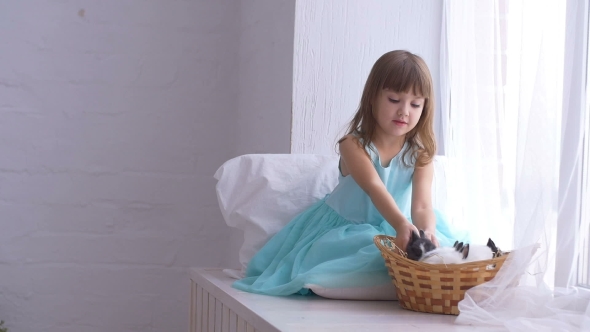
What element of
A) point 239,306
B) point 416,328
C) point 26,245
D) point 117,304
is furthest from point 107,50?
point 416,328

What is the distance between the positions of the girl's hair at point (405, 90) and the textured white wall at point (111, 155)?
2.56 ft

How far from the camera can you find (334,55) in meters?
1.86

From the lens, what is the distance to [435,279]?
116cm

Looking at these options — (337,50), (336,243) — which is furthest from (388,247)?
(337,50)

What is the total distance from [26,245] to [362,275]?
1.20 metres

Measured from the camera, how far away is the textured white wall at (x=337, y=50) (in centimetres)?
183

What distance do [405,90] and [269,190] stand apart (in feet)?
1.30

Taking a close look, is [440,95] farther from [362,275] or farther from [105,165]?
[105,165]

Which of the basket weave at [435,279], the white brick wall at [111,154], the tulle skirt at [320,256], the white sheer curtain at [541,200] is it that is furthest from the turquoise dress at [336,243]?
the white brick wall at [111,154]

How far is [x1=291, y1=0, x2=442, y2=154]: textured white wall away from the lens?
6.00ft

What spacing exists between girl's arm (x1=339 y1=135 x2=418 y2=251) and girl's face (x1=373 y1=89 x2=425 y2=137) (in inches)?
3.0

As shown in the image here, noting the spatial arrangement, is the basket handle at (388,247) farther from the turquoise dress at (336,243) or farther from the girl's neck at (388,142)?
the girl's neck at (388,142)

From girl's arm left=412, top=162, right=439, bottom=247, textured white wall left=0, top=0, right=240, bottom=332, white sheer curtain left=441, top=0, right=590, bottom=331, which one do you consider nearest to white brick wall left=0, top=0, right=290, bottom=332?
textured white wall left=0, top=0, right=240, bottom=332

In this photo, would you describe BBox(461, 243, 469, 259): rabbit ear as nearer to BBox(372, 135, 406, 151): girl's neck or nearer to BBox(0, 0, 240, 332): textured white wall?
BBox(372, 135, 406, 151): girl's neck
